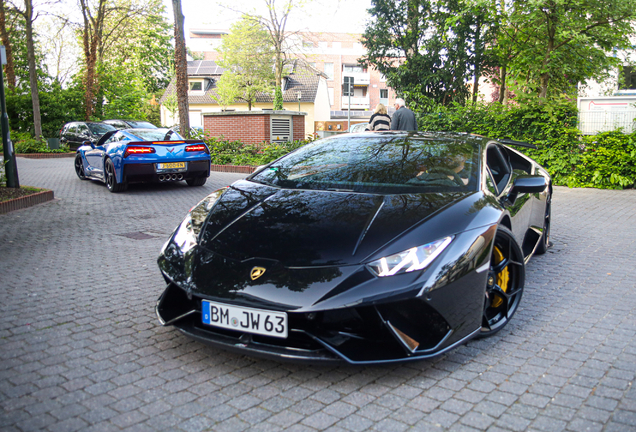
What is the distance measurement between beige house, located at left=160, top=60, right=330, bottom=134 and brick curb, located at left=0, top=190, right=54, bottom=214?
42.9 m

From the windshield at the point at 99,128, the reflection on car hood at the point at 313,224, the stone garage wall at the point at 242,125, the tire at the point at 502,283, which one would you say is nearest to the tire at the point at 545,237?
the tire at the point at 502,283

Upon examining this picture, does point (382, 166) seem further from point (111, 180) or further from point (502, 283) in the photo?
point (111, 180)

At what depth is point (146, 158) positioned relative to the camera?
10.2 meters

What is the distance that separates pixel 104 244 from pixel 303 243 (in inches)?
157

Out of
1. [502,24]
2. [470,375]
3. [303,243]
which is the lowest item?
[470,375]

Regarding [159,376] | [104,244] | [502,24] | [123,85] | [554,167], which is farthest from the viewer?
[123,85]

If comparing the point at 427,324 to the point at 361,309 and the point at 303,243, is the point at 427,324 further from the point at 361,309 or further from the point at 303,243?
the point at 303,243

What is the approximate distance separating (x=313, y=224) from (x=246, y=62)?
46.3 m

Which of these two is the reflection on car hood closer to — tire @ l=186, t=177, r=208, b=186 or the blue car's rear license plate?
the blue car's rear license plate

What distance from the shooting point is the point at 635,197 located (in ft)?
32.7

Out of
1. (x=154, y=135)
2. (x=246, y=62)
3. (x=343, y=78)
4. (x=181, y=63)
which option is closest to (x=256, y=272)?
(x=154, y=135)

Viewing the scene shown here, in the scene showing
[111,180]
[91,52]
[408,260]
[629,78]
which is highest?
[91,52]

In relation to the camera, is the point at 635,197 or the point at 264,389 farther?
the point at 635,197

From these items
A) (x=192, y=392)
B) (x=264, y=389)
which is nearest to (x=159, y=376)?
(x=192, y=392)
